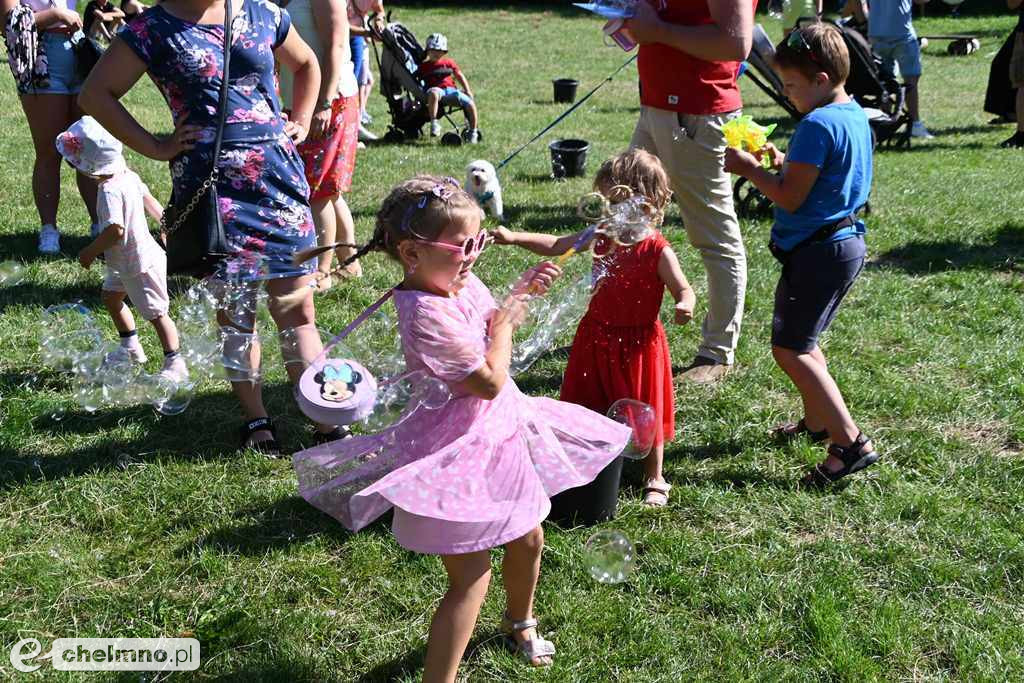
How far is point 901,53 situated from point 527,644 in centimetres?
985

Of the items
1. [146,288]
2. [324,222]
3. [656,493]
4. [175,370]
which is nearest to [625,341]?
[656,493]

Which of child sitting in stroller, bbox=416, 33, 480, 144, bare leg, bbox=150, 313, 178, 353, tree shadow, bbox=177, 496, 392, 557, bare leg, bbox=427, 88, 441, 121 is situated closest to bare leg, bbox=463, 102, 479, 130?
child sitting in stroller, bbox=416, 33, 480, 144

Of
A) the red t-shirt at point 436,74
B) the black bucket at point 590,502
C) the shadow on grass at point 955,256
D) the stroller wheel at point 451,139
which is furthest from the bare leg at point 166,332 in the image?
the red t-shirt at point 436,74

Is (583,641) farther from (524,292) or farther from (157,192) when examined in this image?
(157,192)

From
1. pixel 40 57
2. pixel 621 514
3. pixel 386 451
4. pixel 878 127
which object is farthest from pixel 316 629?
pixel 878 127

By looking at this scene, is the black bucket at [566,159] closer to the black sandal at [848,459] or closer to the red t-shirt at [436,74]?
the red t-shirt at [436,74]

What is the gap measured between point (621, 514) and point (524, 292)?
1201 mm

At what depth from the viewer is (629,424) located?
3.48 metres

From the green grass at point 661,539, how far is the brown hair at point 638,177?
1.14m

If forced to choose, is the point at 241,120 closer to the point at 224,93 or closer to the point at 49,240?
the point at 224,93

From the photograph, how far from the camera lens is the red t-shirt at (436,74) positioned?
433 inches

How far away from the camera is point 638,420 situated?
11.5ft

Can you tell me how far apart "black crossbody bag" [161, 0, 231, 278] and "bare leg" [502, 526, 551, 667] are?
1620mm

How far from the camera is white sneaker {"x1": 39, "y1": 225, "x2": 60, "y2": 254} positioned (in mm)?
6445
